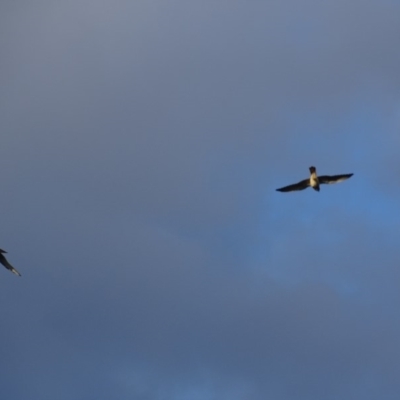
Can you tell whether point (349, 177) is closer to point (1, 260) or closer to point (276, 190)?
point (276, 190)

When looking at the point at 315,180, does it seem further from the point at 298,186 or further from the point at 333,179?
the point at 298,186

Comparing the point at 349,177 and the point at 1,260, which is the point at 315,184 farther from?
the point at 1,260

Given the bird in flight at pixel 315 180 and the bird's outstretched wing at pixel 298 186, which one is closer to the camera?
the bird in flight at pixel 315 180

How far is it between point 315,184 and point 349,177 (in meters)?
2.44

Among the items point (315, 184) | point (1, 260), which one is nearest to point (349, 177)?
point (315, 184)

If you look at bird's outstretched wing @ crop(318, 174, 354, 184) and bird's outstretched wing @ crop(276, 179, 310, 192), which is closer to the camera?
bird's outstretched wing @ crop(318, 174, 354, 184)

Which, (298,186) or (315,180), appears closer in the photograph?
(315,180)

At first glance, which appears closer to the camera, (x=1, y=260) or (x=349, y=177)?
(x=349, y=177)

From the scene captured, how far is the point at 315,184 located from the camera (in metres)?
69.2

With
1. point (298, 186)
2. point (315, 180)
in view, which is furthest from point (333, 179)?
point (298, 186)

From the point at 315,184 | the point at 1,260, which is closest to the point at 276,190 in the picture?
the point at 315,184

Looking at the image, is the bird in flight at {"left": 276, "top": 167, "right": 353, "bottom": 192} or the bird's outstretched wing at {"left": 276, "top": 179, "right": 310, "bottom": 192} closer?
the bird in flight at {"left": 276, "top": 167, "right": 353, "bottom": 192}

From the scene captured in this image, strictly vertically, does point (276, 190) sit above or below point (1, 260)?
above

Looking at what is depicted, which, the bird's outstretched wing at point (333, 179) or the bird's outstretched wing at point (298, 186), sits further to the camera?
the bird's outstretched wing at point (298, 186)
